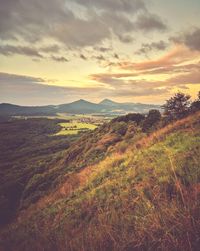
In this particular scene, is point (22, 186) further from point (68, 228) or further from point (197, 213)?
point (197, 213)

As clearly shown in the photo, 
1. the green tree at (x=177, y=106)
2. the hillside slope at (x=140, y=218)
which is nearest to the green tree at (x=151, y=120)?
the green tree at (x=177, y=106)

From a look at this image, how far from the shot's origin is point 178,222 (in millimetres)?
2422

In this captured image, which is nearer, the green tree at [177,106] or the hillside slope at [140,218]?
the hillside slope at [140,218]

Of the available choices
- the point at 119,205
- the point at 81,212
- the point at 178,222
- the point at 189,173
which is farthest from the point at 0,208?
the point at 178,222

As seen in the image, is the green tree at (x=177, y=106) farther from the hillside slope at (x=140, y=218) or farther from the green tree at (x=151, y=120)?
the hillside slope at (x=140, y=218)

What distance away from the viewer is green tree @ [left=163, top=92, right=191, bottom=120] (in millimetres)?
23109

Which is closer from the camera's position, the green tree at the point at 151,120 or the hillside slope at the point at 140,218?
the hillside slope at the point at 140,218

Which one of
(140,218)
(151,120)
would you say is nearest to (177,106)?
(151,120)

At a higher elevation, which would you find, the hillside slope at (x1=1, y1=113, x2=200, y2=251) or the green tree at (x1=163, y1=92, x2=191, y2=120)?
the green tree at (x1=163, y1=92, x2=191, y2=120)

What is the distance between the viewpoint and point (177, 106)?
2362cm

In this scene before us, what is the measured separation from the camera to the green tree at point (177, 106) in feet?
75.8

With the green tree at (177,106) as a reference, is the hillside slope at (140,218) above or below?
below

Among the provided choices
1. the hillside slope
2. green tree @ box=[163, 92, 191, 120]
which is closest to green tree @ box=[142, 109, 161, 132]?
green tree @ box=[163, 92, 191, 120]

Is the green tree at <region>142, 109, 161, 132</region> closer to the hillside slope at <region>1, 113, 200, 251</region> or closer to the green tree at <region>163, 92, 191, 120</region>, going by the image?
the green tree at <region>163, 92, 191, 120</region>
